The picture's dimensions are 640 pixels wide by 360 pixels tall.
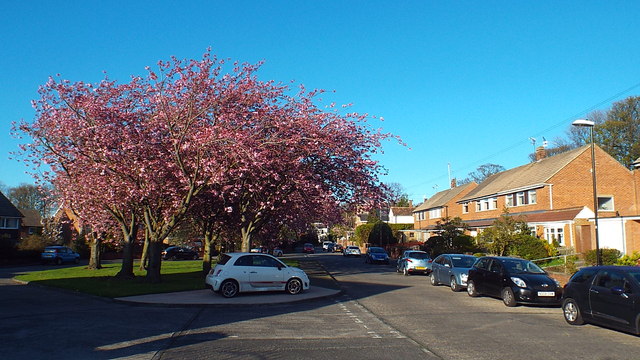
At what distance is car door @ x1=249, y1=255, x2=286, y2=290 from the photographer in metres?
16.7

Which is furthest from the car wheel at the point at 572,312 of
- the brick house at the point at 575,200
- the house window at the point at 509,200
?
the house window at the point at 509,200

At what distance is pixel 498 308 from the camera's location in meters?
14.8

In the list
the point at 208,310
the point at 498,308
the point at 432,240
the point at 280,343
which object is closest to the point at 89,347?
the point at 280,343

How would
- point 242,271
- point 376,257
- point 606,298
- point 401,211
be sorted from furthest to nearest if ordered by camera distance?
1. point 401,211
2. point 376,257
3. point 242,271
4. point 606,298

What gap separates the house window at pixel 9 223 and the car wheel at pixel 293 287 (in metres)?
51.6

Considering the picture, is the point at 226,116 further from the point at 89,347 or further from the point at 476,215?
the point at 476,215

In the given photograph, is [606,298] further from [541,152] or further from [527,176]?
[541,152]

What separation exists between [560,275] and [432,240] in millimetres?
19168

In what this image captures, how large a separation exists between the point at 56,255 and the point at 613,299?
4290 centimetres

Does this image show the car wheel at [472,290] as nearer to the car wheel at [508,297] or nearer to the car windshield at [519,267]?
the car windshield at [519,267]

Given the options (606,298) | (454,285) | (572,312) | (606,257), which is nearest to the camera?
(606,298)

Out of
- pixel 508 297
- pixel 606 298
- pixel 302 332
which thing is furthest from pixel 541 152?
pixel 302 332

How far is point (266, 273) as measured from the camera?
1689 centimetres

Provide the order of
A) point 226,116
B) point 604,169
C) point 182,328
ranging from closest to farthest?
1. point 182,328
2. point 226,116
3. point 604,169
